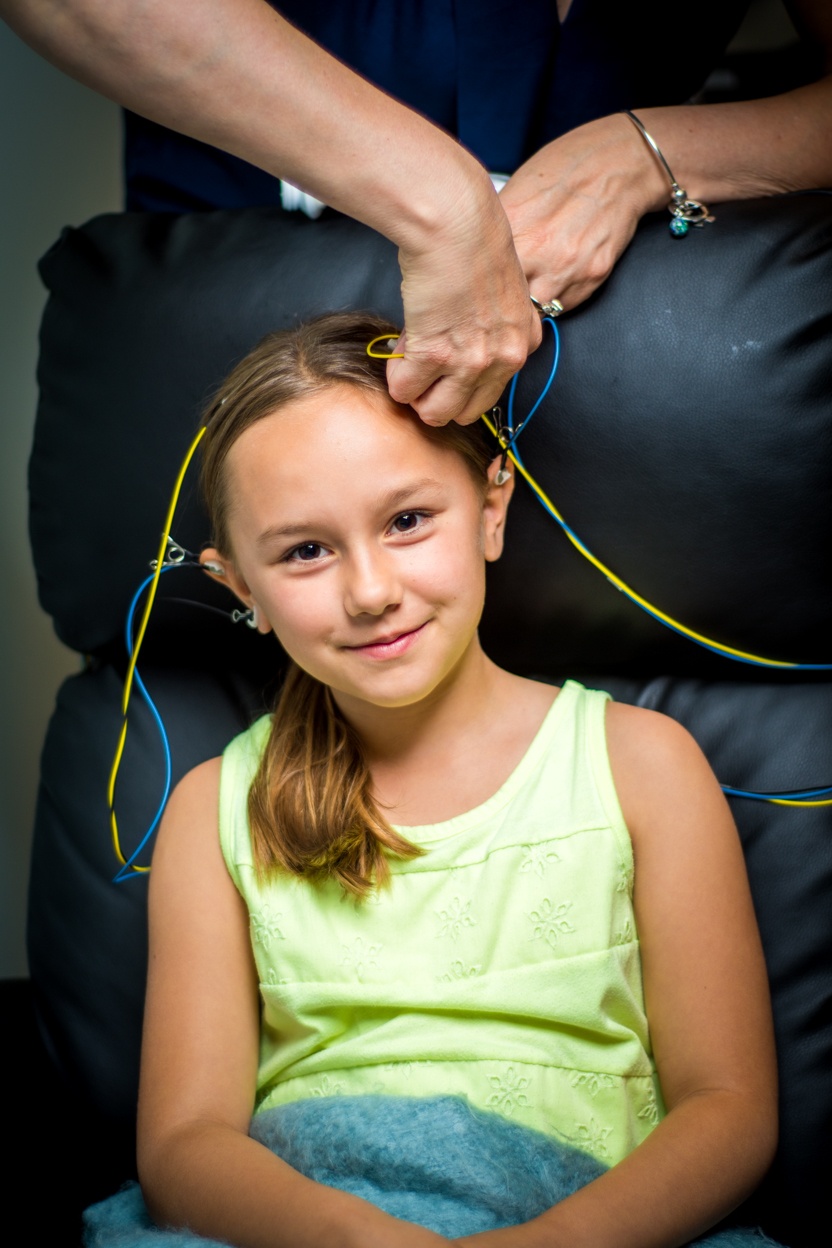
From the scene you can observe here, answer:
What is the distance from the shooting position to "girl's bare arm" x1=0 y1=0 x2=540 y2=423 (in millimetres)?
848

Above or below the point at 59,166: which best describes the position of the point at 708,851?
below

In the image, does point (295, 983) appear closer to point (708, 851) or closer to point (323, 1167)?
point (323, 1167)

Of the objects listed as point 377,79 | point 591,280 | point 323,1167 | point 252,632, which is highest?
point 377,79

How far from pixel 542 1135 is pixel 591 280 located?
802 millimetres

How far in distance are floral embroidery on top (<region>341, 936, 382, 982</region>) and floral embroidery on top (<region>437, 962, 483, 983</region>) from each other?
0.07 m

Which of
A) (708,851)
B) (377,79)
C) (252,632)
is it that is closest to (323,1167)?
(708,851)

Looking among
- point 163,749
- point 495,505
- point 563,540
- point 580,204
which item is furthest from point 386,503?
point 163,749

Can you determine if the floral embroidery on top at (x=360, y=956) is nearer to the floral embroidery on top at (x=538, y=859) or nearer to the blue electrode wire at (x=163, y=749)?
the floral embroidery on top at (x=538, y=859)

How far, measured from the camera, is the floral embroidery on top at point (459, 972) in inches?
41.1

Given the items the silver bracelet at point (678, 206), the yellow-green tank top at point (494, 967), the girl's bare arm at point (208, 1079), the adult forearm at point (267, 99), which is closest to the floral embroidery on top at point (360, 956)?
the yellow-green tank top at point (494, 967)

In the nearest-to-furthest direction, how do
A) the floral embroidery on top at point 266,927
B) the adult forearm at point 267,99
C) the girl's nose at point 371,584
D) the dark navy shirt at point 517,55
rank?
the adult forearm at point 267,99 < the girl's nose at point 371,584 < the floral embroidery on top at point 266,927 < the dark navy shirt at point 517,55

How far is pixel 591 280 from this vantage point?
3.71ft

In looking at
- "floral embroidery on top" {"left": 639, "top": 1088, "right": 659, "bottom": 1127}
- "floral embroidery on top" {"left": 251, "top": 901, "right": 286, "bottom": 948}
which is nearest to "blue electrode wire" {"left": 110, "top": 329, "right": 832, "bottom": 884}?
"floral embroidery on top" {"left": 251, "top": 901, "right": 286, "bottom": 948}

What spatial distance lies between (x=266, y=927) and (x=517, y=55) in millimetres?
980
